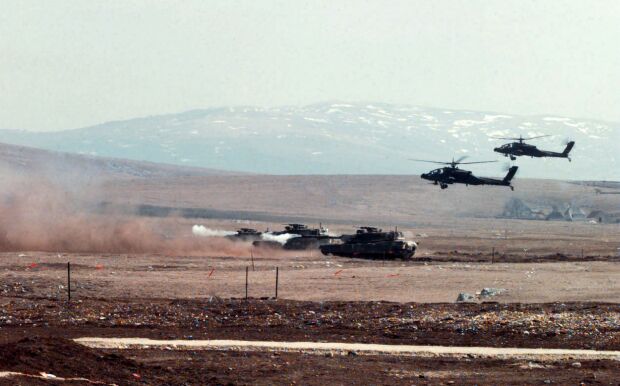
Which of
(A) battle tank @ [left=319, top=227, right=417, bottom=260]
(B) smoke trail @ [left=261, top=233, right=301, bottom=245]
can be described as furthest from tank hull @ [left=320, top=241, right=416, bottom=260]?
(B) smoke trail @ [left=261, top=233, right=301, bottom=245]

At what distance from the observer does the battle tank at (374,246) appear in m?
65.6

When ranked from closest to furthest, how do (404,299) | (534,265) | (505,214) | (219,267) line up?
1. (404,299)
2. (219,267)
3. (534,265)
4. (505,214)

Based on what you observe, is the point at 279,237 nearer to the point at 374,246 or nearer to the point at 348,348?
the point at 374,246

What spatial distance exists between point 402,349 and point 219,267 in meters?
28.3

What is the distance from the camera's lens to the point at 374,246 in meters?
66.7

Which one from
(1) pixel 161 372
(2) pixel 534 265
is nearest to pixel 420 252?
(2) pixel 534 265

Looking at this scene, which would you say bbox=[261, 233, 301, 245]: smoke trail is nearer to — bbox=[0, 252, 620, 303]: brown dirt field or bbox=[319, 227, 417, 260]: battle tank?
bbox=[319, 227, 417, 260]: battle tank

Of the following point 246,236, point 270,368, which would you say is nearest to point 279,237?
point 246,236

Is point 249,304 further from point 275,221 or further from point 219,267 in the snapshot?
point 275,221

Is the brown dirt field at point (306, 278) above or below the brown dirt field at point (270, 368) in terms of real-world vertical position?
below

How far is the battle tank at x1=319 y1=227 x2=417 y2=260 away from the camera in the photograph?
215ft

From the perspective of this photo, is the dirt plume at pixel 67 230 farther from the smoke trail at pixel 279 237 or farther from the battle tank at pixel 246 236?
the smoke trail at pixel 279 237

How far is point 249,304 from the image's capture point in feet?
119

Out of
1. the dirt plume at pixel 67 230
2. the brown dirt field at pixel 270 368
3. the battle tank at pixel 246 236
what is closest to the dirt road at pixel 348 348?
the brown dirt field at pixel 270 368
